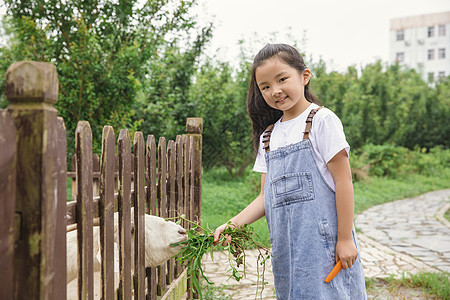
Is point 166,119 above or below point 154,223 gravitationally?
above

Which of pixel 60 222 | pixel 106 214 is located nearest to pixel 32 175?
pixel 60 222

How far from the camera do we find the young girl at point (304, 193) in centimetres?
193

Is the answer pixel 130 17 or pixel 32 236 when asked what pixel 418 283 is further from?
pixel 130 17

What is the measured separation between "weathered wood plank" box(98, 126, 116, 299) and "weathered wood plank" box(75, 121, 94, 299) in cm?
14

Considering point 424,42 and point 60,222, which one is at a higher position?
point 424,42

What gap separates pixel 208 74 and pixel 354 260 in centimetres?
960

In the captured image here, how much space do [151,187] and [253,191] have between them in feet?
21.9

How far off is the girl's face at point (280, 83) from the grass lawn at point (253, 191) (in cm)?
355

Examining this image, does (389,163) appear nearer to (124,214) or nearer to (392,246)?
(392,246)

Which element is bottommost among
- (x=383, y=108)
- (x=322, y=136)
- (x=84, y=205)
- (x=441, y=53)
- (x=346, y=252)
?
(x=346, y=252)

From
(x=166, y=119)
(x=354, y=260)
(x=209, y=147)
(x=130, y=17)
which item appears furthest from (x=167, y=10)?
(x=209, y=147)

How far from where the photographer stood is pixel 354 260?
1933 millimetres

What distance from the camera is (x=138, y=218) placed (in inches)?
89.1

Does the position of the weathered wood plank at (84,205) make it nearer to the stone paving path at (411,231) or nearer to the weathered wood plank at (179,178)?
the weathered wood plank at (179,178)
